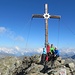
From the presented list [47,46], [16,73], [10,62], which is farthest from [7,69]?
[47,46]

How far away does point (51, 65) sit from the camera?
32.8 meters

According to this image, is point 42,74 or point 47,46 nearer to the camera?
point 42,74

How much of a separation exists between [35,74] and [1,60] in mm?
21637

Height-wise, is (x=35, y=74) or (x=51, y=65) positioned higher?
(x=51, y=65)

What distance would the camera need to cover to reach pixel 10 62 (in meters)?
48.7

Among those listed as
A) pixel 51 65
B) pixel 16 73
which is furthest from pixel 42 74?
pixel 16 73

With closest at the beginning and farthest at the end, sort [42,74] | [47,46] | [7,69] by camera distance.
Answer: [42,74]
[47,46]
[7,69]

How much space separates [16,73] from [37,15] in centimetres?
1347

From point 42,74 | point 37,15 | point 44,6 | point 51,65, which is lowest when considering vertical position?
point 42,74

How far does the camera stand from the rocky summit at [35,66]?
94.6 ft

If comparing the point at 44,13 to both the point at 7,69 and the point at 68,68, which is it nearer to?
the point at 68,68

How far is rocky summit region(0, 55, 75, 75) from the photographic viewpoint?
28844 mm

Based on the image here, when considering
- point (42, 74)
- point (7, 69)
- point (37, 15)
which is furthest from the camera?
point (7, 69)

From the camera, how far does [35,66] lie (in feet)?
113
